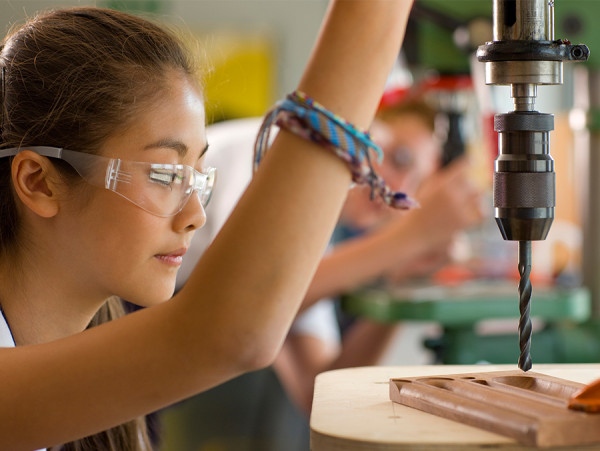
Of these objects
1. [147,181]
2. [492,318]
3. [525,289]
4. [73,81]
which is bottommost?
[492,318]

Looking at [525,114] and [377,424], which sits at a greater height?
[525,114]

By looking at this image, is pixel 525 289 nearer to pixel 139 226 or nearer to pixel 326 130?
pixel 326 130

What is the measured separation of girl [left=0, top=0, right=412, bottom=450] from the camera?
0.51m

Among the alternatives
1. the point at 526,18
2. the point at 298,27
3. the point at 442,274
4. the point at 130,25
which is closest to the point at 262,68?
the point at 298,27

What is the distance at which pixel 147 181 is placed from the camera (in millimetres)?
832

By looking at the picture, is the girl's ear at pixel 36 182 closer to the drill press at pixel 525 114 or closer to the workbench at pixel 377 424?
the workbench at pixel 377 424

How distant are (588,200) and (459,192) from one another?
269 mm

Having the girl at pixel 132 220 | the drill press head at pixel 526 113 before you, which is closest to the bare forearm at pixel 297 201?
the girl at pixel 132 220

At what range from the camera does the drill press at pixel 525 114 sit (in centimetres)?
62

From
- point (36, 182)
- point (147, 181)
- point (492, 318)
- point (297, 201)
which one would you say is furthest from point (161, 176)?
point (492, 318)

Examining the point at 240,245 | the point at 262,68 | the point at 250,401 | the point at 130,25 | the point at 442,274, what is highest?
the point at 262,68

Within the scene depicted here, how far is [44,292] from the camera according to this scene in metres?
0.91

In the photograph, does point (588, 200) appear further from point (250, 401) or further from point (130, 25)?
point (250, 401)

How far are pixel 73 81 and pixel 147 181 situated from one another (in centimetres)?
15
